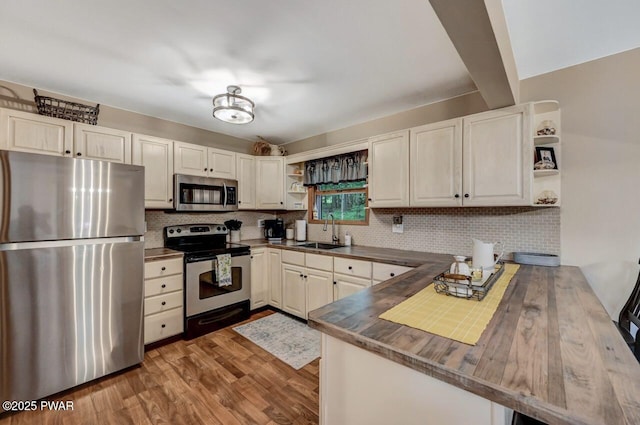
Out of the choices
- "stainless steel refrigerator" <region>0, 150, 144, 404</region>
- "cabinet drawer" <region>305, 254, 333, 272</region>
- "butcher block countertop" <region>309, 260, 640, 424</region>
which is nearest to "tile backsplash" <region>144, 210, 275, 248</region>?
"stainless steel refrigerator" <region>0, 150, 144, 404</region>

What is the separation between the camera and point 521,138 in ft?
6.54

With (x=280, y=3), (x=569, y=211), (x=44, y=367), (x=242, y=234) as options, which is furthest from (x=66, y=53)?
(x=569, y=211)

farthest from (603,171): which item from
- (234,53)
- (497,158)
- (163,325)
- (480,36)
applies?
Result: (163,325)

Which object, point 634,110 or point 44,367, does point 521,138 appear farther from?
point 44,367

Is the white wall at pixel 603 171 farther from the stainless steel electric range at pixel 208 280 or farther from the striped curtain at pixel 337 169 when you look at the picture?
the stainless steel electric range at pixel 208 280

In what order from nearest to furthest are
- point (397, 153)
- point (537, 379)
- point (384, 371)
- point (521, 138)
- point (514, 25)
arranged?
point (537, 379), point (384, 371), point (514, 25), point (521, 138), point (397, 153)

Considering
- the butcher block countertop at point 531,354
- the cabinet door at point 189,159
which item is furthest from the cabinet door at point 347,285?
the cabinet door at point 189,159

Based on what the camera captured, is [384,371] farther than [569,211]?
No

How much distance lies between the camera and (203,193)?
320 centimetres

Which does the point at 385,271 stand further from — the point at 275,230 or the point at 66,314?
the point at 66,314

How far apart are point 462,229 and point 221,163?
2.89 meters

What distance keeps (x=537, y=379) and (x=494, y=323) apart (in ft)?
1.13

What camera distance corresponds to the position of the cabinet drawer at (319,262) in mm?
2855

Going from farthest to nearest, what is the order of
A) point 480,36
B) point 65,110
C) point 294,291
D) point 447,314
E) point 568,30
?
1. point 294,291
2. point 65,110
3. point 568,30
4. point 480,36
5. point 447,314
